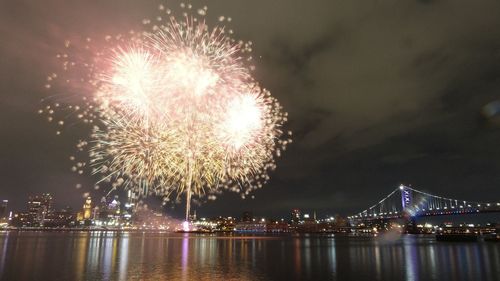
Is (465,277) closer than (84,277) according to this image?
No

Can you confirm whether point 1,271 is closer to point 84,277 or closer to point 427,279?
point 84,277

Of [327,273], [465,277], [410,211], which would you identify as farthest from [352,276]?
[410,211]

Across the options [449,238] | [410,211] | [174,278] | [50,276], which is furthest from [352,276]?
[410,211]

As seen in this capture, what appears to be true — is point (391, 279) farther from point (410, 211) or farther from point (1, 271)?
point (410, 211)

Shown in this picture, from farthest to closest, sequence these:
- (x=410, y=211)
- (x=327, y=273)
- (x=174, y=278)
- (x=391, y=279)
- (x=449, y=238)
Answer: (x=410, y=211) < (x=449, y=238) < (x=327, y=273) < (x=391, y=279) < (x=174, y=278)

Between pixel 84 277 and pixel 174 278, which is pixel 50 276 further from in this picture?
pixel 174 278

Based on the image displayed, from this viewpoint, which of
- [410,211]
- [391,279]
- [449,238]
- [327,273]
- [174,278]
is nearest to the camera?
[174,278]

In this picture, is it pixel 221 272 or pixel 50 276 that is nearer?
pixel 50 276
